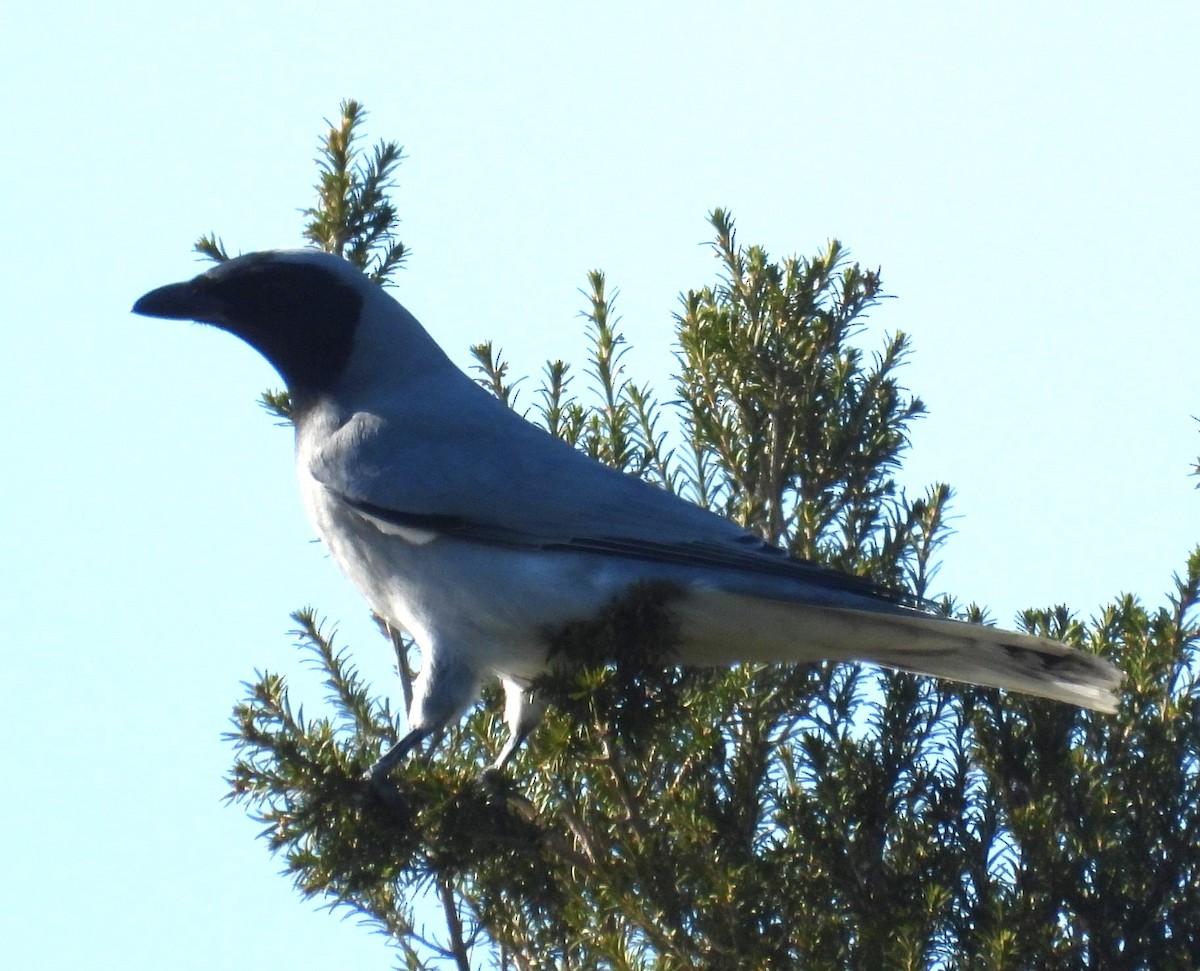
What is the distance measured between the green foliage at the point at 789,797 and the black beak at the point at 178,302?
1329 mm

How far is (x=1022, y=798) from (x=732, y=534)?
101 centimetres

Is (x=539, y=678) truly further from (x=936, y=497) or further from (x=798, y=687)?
(x=936, y=497)

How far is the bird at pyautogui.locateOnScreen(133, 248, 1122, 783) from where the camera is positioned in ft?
13.7

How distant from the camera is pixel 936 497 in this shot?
4500 millimetres

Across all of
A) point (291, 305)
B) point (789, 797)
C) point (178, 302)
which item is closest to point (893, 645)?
point (789, 797)

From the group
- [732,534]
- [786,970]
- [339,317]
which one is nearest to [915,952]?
[786,970]

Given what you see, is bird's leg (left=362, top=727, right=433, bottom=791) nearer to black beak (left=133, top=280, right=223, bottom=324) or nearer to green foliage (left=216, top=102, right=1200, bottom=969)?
green foliage (left=216, top=102, right=1200, bottom=969)

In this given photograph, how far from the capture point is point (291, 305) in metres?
5.20

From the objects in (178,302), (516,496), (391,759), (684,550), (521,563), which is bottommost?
A: (391,759)

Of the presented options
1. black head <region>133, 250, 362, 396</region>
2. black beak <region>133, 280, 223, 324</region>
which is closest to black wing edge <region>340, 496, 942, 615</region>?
black head <region>133, 250, 362, 396</region>

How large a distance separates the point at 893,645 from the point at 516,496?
1.14 meters

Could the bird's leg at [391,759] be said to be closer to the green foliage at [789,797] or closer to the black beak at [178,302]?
the green foliage at [789,797]

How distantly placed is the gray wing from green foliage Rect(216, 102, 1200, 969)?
232mm

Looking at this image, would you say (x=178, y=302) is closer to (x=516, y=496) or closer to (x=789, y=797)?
(x=516, y=496)
